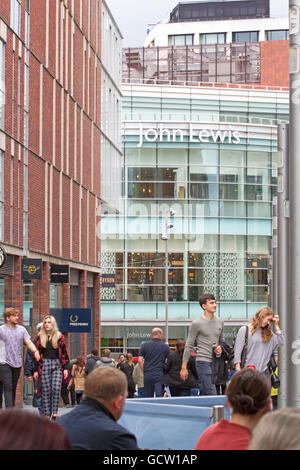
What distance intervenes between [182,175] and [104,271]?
292 inches

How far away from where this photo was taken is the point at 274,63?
308 ft

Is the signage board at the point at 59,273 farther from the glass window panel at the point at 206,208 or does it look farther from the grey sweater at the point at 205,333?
the glass window panel at the point at 206,208

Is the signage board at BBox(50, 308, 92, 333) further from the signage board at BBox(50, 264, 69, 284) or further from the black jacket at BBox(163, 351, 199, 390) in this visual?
the black jacket at BBox(163, 351, 199, 390)

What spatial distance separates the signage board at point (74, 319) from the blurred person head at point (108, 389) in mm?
24687

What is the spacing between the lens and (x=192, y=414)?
8312mm

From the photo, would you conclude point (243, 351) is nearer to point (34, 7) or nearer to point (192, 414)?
point (192, 414)

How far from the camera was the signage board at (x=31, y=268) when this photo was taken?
2675cm

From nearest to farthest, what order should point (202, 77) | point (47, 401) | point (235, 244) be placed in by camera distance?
point (47, 401), point (235, 244), point (202, 77)

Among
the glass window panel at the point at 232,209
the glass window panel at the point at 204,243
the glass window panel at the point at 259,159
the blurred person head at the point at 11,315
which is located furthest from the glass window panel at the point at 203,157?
the blurred person head at the point at 11,315

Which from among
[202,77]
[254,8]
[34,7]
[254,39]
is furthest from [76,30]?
[254,8]

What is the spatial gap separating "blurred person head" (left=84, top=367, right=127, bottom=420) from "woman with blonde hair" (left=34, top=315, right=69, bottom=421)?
943 centimetres

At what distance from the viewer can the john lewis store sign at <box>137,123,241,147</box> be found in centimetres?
6022

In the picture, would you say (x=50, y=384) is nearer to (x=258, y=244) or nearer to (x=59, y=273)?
(x=59, y=273)

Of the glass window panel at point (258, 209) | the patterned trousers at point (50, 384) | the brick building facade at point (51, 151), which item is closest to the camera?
the patterned trousers at point (50, 384)
